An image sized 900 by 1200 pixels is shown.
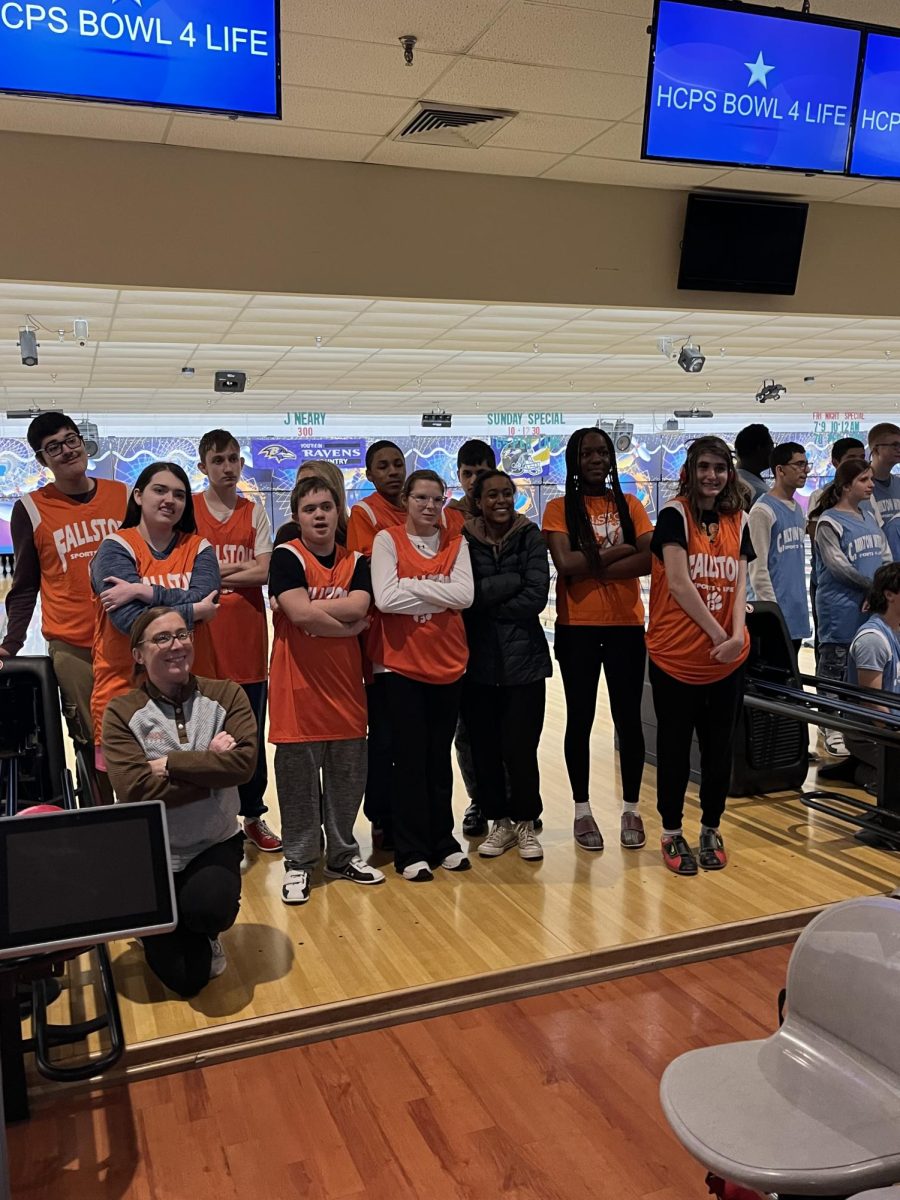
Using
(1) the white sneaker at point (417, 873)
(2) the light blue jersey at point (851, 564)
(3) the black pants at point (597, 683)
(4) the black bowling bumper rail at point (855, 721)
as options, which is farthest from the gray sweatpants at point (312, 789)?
(2) the light blue jersey at point (851, 564)

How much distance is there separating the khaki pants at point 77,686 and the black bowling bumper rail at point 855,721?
93.4 inches

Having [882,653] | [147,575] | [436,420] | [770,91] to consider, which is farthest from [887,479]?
[436,420]

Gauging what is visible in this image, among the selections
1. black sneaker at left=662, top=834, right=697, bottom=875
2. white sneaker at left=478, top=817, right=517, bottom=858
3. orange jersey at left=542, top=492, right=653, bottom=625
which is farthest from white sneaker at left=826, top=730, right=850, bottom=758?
white sneaker at left=478, top=817, right=517, bottom=858

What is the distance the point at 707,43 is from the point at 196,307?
16.6ft

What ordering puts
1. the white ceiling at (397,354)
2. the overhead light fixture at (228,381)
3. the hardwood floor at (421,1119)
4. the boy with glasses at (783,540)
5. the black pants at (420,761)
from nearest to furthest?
the hardwood floor at (421,1119), the black pants at (420,761), the boy with glasses at (783,540), the white ceiling at (397,354), the overhead light fixture at (228,381)

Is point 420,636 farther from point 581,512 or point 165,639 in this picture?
point 165,639

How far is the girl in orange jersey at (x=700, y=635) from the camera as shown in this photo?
329 centimetres

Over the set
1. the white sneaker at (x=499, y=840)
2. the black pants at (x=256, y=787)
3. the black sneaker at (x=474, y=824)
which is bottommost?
the black sneaker at (x=474, y=824)

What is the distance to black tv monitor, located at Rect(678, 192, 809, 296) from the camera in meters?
4.57

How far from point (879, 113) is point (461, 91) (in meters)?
1.39

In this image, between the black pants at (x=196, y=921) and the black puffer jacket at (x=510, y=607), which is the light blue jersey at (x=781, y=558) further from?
the black pants at (x=196, y=921)

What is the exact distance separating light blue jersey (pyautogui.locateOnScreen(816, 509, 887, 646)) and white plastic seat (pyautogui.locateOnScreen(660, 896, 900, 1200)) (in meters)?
3.06

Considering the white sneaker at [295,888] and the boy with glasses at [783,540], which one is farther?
the boy with glasses at [783,540]

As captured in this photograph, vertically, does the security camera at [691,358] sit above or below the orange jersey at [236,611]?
above
